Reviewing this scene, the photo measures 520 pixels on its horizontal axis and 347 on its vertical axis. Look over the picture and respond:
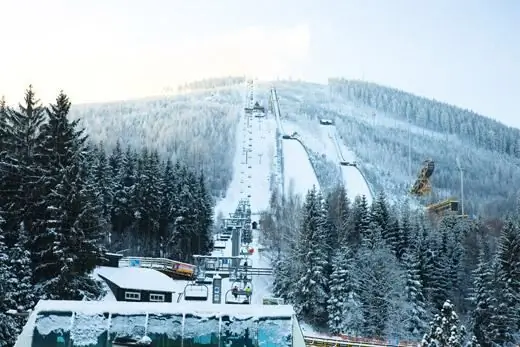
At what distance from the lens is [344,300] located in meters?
39.2

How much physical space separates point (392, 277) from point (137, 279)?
16845mm

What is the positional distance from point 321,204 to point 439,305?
11159 millimetres

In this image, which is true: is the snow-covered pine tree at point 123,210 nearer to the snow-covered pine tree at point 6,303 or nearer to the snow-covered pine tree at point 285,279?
the snow-covered pine tree at point 285,279

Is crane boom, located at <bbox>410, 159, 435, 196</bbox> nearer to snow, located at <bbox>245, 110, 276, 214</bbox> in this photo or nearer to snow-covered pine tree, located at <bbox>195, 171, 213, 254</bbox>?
snow, located at <bbox>245, 110, 276, 214</bbox>

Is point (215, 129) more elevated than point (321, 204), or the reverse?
point (215, 129)

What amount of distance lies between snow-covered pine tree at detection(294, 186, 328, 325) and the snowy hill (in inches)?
2263

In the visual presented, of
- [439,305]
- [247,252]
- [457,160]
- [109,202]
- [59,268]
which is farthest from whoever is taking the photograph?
[457,160]

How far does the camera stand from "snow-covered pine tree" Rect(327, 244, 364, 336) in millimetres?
38344

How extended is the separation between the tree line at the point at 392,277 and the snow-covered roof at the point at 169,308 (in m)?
24.9

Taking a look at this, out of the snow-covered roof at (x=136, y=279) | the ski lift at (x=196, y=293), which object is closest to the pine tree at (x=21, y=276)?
the ski lift at (x=196, y=293)

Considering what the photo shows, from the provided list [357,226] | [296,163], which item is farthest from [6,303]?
[296,163]

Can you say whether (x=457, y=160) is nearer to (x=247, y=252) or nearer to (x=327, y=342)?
(x=247, y=252)

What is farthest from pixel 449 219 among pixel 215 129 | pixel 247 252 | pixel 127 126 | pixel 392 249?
pixel 127 126

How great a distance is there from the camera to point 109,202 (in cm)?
4497
